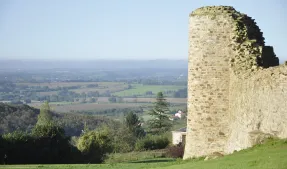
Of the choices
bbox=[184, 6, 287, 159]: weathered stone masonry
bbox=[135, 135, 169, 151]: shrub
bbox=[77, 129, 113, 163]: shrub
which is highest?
bbox=[184, 6, 287, 159]: weathered stone masonry

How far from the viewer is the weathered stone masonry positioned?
49.3 feet

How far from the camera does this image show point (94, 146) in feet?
133

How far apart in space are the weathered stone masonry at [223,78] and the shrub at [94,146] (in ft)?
74.2

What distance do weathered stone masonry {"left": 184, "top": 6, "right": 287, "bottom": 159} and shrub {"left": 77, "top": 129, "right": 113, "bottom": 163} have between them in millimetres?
22628

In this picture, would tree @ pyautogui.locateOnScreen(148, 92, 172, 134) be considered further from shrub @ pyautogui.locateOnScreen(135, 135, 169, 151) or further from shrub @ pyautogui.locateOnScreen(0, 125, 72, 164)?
shrub @ pyautogui.locateOnScreen(0, 125, 72, 164)

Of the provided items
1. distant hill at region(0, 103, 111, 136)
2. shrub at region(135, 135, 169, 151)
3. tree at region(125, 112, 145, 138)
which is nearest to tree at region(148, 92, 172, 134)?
tree at region(125, 112, 145, 138)

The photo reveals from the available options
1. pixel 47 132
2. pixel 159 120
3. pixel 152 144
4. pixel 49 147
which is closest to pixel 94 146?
pixel 47 132

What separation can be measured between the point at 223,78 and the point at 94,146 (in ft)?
85.6

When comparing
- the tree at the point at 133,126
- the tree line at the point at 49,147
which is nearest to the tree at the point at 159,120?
the tree at the point at 133,126

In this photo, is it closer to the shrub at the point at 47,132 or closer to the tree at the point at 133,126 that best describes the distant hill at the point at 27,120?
the tree at the point at 133,126

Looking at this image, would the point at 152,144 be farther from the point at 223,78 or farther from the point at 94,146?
the point at 223,78

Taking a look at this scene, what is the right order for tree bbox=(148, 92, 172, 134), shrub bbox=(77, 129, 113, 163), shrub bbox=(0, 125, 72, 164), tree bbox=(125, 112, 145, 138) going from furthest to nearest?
tree bbox=(148, 92, 172, 134)
tree bbox=(125, 112, 145, 138)
shrub bbox=(77, 129, 113, 163)
shrub bbox=(0, 125, 72, 164)

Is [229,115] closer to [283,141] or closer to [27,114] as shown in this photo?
[283,141]

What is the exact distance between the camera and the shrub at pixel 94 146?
1532 inches
